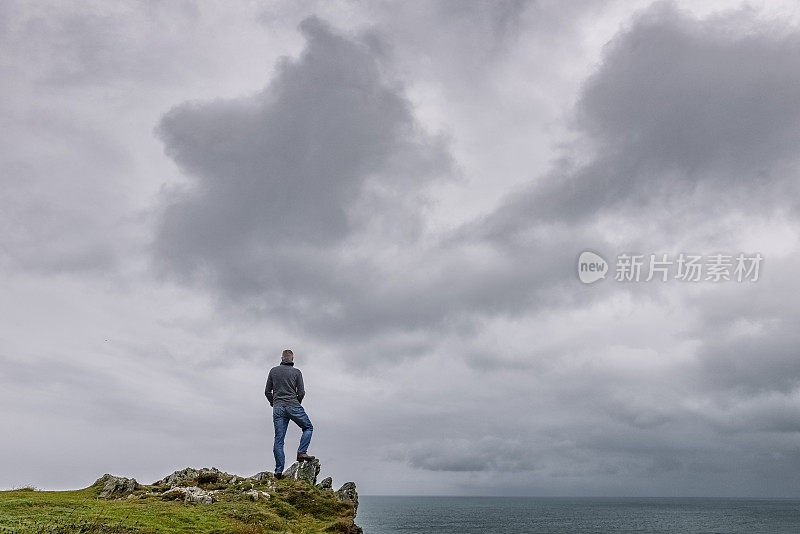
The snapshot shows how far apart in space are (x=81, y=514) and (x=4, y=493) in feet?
20.4

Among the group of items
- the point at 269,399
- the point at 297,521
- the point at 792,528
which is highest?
the point at 269,399

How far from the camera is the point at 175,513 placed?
48.2 ft

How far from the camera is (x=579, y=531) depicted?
172 m

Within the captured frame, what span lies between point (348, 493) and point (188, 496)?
7442 mm

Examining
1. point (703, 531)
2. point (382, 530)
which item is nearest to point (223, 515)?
point (382, 530)

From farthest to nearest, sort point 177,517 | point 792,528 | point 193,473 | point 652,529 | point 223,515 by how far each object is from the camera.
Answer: point 792,528 < point 652,529 < point 193,473 < point 223,515 < point 177,517

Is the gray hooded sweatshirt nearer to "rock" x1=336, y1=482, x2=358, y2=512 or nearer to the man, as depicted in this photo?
the man

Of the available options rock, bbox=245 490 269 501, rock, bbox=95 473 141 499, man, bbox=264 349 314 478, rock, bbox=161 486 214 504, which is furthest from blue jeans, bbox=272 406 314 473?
rock, bbox=95 473 141 499

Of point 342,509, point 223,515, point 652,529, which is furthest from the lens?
point 652,529

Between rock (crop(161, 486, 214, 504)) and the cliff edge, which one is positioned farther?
rock (crop(161, 486, 214, 504))

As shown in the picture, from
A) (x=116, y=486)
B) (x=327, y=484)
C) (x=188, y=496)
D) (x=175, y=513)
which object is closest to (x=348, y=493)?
(x=327, y=484)

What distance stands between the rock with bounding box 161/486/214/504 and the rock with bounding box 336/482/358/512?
18.6 feet

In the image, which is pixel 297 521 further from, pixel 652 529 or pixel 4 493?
pixel 652 529

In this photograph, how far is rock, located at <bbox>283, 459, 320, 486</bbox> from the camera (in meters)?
22.1
